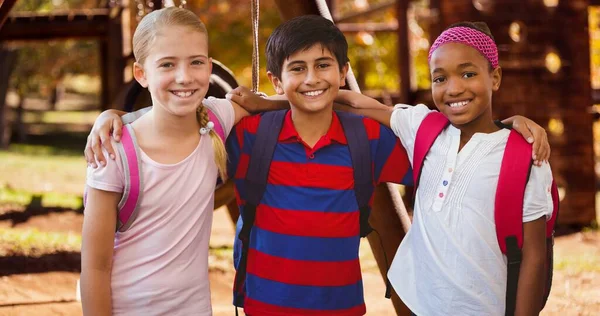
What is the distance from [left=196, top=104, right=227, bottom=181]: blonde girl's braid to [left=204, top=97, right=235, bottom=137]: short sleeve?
0.11m

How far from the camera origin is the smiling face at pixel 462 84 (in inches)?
112

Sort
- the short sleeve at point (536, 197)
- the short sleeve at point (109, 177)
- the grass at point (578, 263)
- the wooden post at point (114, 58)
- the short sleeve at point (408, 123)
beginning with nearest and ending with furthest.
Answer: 1. the short sleeve at point (109, 177)
2. the short sleeve at point (536, 197)
3. the short sleeve at point (408, 123)
4. the grass at point (578, 263)
5. the wooden post at point (114, 58)

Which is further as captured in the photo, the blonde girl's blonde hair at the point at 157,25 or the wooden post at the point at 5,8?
the wooden post at the point at 5,8

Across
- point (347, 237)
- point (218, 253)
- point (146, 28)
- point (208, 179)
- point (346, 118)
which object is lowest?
point (218, 253)

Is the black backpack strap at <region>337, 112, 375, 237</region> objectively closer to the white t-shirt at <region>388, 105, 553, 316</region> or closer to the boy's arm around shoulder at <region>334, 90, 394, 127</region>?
the boy's arm around shoulder at <region>334, 90, 394, 127</region>

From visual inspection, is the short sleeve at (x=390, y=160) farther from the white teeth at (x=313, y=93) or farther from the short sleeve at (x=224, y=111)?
the short sleeve at (x=224, y=111)

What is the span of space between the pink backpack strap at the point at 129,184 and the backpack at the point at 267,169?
480 millimetres

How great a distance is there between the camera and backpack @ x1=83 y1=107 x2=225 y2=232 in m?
2.62

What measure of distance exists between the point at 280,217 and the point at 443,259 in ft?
1.92

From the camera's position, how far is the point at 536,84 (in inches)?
342

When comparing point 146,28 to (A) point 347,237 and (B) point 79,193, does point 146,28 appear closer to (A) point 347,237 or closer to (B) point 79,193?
(A) point 347,237

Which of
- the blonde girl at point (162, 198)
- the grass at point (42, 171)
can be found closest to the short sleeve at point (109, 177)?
the blonde girl at point (162, 198)

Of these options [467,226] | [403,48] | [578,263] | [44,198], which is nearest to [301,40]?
[467,226]

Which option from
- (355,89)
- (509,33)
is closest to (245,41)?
(509,33)
